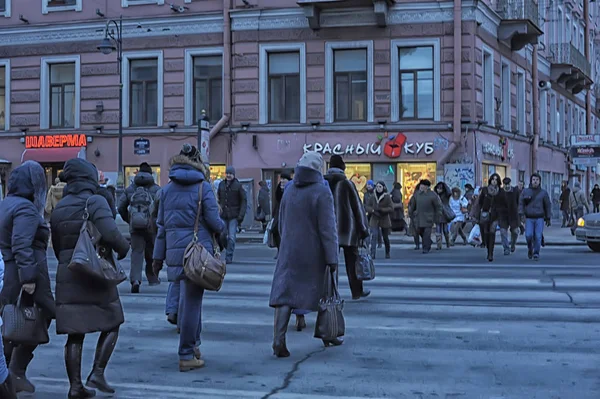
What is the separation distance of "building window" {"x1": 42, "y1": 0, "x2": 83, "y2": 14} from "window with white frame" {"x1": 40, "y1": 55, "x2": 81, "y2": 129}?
66.1 inches

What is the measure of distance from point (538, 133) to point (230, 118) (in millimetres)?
12566

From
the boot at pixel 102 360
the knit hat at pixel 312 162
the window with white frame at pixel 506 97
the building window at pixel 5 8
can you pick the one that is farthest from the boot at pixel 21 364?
the building window at pixel 5 8

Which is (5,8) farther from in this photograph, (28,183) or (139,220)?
(28,183)

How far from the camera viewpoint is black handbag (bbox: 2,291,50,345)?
5754 millimetres

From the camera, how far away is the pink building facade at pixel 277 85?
82.6 ft

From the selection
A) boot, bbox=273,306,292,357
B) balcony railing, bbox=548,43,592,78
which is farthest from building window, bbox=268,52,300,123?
boot, bbox=273,306,292,357

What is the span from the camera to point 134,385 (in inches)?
252

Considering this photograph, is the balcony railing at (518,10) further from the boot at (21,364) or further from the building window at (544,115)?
the boot at (21,364)

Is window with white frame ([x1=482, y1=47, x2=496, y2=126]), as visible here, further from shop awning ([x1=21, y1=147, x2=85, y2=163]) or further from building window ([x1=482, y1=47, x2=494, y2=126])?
shop awning ([x1=21, y1=147, x2=85, y2=163])

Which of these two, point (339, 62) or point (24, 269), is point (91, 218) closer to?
point (24, 269)

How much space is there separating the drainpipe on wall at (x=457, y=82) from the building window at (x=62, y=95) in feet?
42.3

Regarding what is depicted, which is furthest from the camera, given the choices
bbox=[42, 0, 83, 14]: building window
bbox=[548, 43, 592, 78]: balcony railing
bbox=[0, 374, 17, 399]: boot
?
bbox=[548, 43, 592, 78]: balcony railing

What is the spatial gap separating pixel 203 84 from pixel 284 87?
2.78 m

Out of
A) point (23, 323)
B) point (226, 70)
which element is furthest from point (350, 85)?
point (23, 323)
